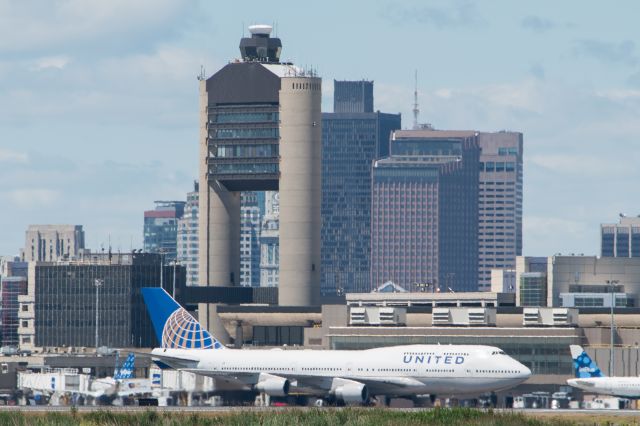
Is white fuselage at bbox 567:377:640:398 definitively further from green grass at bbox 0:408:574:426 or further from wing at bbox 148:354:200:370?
green grass at bbox 0:408:574:426

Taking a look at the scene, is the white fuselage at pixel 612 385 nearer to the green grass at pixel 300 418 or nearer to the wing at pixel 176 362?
the wing at pixel 176 362

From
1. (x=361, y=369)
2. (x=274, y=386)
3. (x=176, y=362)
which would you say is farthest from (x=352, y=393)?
(x=176, y=362)

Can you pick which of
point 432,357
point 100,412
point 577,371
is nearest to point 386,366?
point 432,357

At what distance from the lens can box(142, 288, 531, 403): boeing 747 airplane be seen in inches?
7013

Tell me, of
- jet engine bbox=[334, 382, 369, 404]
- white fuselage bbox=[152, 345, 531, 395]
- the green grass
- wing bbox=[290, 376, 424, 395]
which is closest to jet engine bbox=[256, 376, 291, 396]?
white fuselage bbox=[152, 345, 531, 395]

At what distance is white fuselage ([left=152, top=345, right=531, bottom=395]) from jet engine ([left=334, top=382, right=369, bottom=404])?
1092 mm

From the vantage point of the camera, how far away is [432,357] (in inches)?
7047

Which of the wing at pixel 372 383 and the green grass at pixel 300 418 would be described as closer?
the green grass at pixel 300 418

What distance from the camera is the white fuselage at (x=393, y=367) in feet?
584

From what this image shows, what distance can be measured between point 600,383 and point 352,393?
23.5 m

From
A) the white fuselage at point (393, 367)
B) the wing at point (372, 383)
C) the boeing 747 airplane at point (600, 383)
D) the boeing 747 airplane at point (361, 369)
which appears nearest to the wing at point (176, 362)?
the boeing 747 airplane at point (361, 369)

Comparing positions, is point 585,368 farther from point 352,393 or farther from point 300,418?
point 300,418

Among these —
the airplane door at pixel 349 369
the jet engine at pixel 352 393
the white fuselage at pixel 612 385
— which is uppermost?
the airplane door at pixel 349 369

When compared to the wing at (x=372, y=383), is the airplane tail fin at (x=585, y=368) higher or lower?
higher
